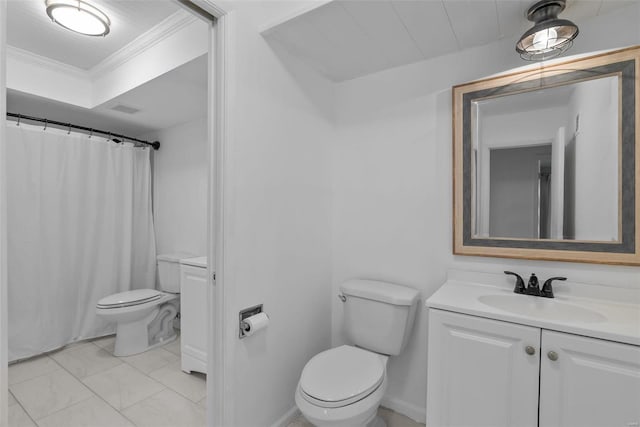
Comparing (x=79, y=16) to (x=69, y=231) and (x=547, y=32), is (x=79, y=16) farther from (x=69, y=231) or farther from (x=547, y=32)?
(x=547, y=32)

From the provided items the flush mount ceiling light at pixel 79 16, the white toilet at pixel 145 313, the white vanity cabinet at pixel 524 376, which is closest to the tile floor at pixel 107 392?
the white toilet at pixel 145 313

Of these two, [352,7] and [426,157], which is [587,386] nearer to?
[426,157]

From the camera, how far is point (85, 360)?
2.47 metres

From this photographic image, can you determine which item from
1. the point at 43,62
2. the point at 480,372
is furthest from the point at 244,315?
the point at 43,62

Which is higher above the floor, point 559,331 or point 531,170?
point 531,170

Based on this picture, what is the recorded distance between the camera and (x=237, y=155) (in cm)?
142

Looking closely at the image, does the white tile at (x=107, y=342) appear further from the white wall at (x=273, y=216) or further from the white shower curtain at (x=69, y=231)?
the white wall at (x=273, y=216)

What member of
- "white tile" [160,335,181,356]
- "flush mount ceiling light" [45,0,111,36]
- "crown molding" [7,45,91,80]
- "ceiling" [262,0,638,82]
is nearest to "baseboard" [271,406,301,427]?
"white tile" [160,335,181,356]

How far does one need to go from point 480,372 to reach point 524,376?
15cm

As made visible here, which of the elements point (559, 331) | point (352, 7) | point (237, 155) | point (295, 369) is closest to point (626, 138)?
point (559, 331)

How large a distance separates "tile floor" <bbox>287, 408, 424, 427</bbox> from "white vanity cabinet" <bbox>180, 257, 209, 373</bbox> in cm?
83

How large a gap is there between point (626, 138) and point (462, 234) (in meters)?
0.76

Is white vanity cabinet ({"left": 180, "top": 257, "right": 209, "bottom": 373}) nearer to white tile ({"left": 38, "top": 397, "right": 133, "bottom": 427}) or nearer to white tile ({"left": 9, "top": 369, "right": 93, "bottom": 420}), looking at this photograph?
white tile ({"left": 38, "top": 397, "right": 133, "bottom": 427})

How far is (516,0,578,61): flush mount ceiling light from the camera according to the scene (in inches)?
47.5
